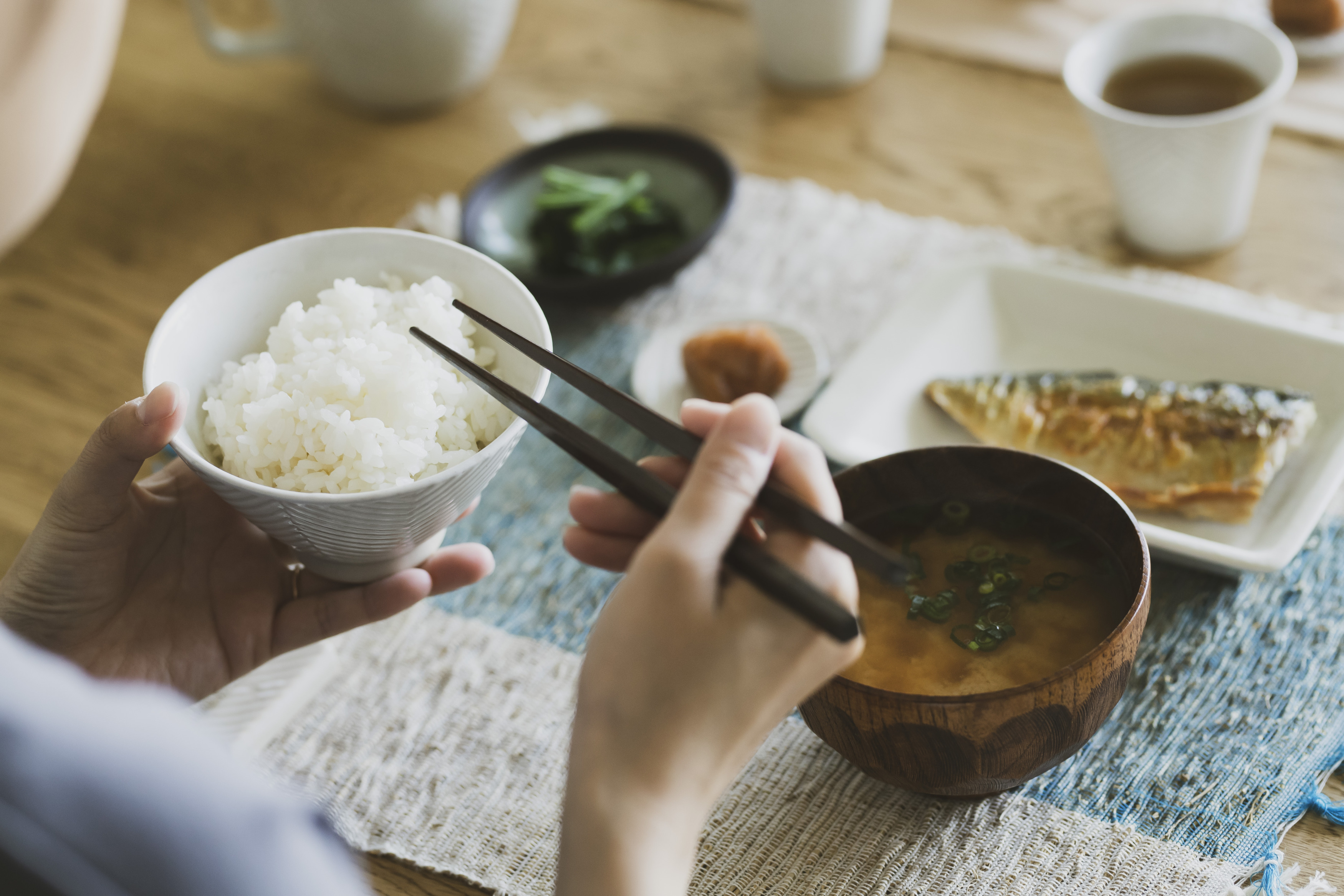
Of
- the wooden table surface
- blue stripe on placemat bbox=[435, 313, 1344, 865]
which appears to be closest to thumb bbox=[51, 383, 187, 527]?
blue stripe on placemat bbox=[435, 313, 1344, 865]

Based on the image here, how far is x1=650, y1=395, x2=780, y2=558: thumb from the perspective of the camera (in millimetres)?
640

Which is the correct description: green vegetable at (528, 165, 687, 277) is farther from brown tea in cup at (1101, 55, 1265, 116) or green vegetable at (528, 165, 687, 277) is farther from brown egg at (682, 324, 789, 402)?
brown tea in cup at (1101, 55, 1265, 116)

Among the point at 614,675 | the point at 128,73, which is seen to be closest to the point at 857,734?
the point at 614,675

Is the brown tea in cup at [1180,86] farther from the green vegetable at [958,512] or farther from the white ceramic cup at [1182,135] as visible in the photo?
the green vegetable at [958,512]

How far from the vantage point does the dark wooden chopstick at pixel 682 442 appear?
62 centimetres

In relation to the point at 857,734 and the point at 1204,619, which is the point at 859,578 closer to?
the point at 857,734

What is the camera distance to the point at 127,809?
44 centimetres

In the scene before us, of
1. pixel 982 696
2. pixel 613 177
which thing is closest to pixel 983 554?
pixel 982 696

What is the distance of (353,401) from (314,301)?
0.18 m

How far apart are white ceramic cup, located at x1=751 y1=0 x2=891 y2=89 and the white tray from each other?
Answer: 650mm

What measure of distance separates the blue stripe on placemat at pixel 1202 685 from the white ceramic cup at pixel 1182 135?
1.63 ft

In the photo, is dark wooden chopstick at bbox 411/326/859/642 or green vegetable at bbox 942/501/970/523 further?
green vegetable at bbox 942/501/970/523

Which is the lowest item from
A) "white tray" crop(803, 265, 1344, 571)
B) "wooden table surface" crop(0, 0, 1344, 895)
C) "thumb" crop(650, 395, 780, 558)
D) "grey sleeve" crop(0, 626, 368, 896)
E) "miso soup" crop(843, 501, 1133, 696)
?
"wooden table surface" crop(0, 0, 1344, 895)

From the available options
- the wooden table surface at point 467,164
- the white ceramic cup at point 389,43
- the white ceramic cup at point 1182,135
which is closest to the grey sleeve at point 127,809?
the wooden table surface at point 467,164
